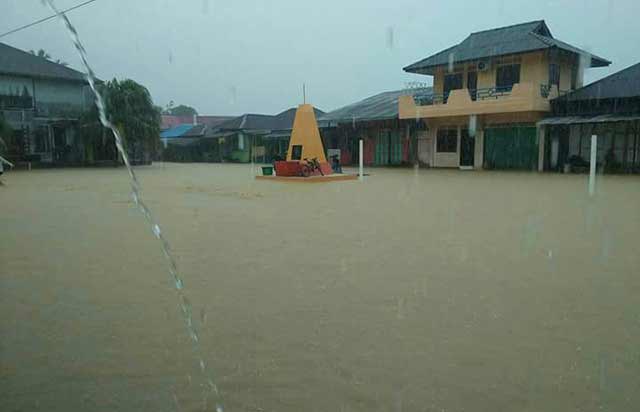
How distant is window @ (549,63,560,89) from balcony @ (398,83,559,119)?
12.8 inches

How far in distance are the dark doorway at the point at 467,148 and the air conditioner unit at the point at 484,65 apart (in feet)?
8.74

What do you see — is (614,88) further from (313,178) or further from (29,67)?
(29,67)

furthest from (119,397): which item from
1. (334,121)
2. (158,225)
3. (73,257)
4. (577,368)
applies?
(334,121)

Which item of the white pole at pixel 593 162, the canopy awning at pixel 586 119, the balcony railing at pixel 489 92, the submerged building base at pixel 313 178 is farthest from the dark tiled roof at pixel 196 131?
the white pole at pixel 593 162

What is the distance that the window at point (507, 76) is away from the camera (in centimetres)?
2165

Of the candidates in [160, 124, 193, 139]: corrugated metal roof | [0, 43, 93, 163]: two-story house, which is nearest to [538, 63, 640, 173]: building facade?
[0, 43, 93, 163]: two-story house

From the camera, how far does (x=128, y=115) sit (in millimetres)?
27281

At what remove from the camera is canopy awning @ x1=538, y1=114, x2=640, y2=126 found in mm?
17781

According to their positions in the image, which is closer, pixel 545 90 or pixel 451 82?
pixel 545 90

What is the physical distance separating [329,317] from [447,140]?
22.2 meters

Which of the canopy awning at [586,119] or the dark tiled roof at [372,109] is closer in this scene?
the canopy awning at [586,119]

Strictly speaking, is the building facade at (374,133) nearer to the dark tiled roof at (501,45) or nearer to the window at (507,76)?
the dark tiled roof at (501,45)

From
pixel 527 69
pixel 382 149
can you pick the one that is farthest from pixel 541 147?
pixel 382 149

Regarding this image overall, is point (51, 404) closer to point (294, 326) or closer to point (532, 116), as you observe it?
point (294, 326)
